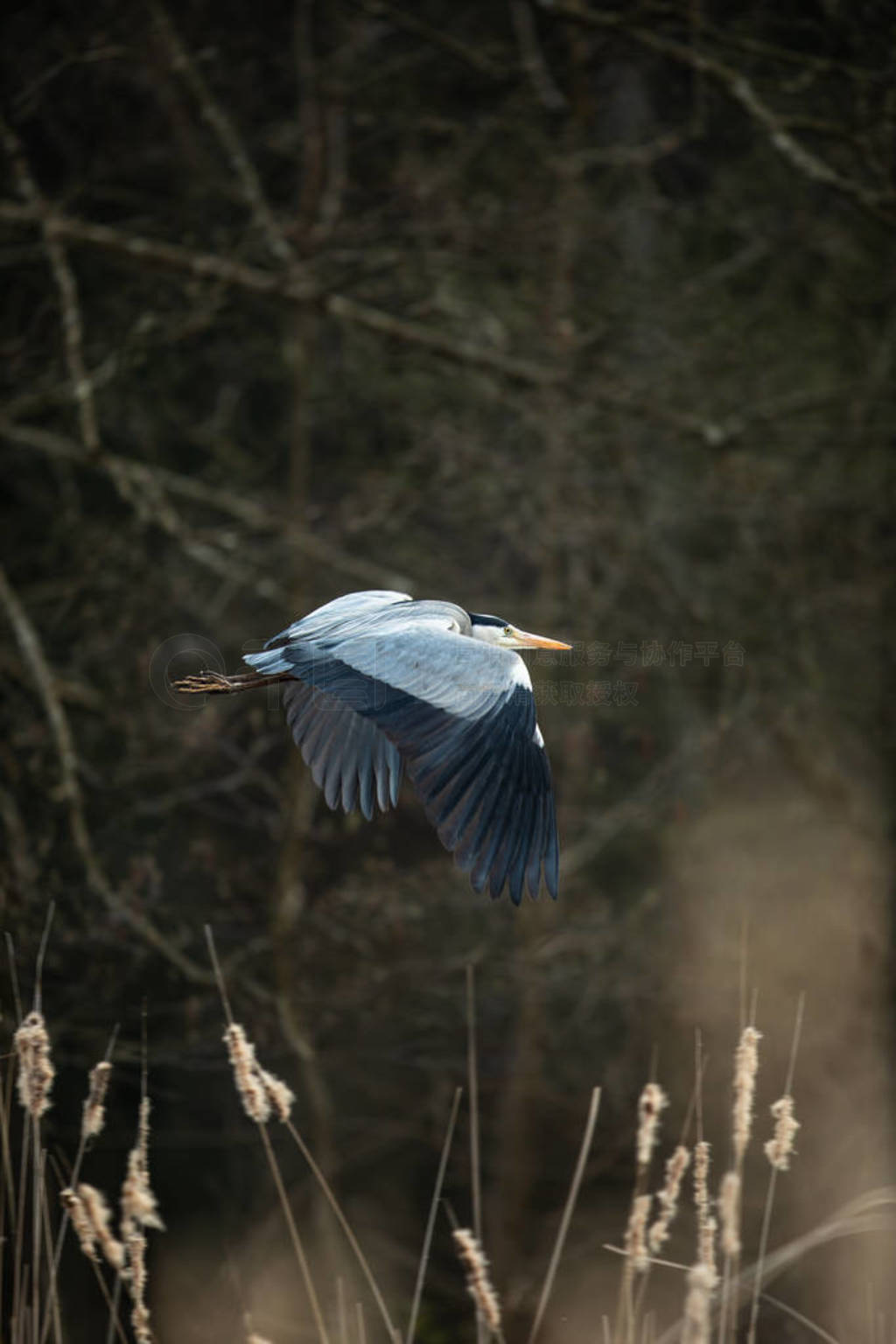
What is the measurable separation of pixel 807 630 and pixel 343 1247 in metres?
3.25

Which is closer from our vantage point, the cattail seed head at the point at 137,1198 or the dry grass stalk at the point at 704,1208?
the cattail seed head at the point at 137,1198

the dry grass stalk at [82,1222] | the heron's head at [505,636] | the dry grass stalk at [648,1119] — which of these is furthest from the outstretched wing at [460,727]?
the dry grass stalk at [82,1222]

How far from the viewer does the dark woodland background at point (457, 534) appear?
19.2 ft

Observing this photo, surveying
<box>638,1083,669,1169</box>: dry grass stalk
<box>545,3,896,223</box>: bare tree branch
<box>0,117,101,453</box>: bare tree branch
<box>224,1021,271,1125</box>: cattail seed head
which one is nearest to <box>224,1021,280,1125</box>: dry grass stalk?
<box>224,1021,271,1125</box>: cattail seed head

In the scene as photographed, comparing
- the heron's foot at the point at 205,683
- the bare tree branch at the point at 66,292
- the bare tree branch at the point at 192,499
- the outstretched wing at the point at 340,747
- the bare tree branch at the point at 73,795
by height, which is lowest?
the bare tree branch at the point at 73,795

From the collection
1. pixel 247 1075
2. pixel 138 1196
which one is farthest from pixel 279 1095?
pixel 138 1196

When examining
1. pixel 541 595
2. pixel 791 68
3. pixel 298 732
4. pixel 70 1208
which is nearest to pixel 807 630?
pixel 541 595

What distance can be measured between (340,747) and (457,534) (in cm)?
314

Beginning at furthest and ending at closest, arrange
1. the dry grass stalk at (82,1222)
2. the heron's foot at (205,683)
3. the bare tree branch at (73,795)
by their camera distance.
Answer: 1. the bare tree branch at (73,795)
2. the heron's foot at (205,683)
3. the dry grass stalk at (82,1222)

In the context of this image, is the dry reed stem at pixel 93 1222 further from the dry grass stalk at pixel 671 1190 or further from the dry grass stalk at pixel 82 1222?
the dry grass stalk at pixel 671 1190

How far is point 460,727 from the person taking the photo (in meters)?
3.00

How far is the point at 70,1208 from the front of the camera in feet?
6.34

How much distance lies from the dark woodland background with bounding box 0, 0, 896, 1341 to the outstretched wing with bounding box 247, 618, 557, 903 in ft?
8.35

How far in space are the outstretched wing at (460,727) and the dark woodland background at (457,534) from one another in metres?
2.54
